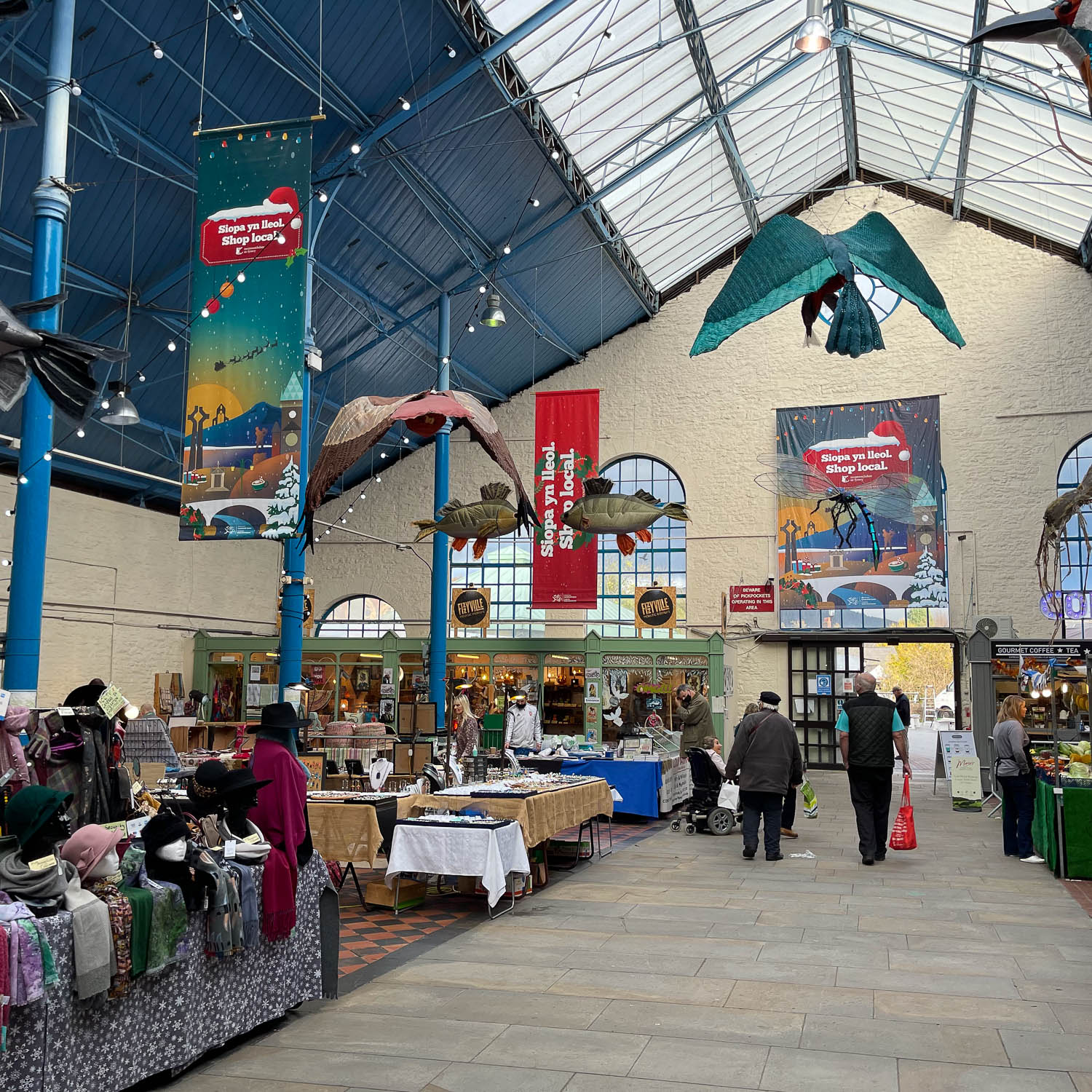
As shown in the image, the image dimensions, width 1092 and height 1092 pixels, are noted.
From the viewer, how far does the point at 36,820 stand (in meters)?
3.46

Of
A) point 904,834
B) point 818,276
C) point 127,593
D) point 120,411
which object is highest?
point 120,411

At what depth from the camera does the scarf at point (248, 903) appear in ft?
14.1

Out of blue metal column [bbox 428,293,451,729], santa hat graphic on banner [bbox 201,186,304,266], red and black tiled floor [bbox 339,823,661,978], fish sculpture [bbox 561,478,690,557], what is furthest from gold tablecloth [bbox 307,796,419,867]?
blue metal column [bbox 428,293,451,729]

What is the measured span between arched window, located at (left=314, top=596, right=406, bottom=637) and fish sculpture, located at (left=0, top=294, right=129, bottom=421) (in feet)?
61.8

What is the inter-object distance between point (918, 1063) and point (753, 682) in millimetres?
16176

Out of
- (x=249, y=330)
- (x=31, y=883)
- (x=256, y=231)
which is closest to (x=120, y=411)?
(x=249, y=330)

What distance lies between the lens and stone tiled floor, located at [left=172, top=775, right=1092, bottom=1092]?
12.9 ft

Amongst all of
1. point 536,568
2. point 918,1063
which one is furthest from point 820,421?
point 918,1063

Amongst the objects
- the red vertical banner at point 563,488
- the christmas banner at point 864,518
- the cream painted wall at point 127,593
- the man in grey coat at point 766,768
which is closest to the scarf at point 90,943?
the man in grey coat at point 766,768

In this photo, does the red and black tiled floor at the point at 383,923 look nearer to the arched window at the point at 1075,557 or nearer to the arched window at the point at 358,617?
the arched window at the point at 1075,557

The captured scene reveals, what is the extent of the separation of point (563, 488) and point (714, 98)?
6.44m

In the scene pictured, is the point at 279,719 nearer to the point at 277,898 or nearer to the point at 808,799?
the point at 277,898

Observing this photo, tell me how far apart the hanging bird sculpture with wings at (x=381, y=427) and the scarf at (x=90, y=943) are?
3.49 m

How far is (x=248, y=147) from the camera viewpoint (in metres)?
8.98
